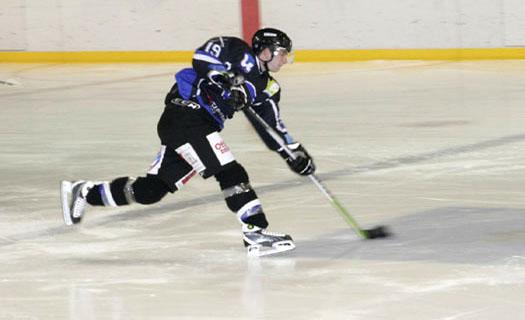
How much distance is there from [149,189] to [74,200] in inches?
19.0

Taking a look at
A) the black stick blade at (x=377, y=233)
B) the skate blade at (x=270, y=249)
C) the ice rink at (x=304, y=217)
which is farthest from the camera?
the black stick blade at (x=377, y=233)

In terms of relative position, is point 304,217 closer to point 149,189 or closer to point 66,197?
point 149,189

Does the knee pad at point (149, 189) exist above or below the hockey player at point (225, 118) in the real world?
below

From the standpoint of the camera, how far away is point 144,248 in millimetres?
5367

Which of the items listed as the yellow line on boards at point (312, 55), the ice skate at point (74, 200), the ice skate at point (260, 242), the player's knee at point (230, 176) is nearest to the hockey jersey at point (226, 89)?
the player's knee at point (230, 176)

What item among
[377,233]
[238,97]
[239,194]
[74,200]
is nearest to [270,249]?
[239,194]

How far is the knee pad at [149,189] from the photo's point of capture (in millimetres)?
5293

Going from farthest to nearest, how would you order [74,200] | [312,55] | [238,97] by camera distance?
[312,55]
[74,200]
[238,97]

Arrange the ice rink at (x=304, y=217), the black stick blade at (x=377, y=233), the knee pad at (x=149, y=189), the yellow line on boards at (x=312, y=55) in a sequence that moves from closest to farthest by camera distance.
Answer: the ice rink at (x=304, y=217) < the knee pad at (x=149, y=189) < the black stick blade at (x=377, y=233) < the yellow line on boards at (x=312, y=55)

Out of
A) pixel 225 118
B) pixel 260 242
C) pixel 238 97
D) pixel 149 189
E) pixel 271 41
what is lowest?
pixel 260 242

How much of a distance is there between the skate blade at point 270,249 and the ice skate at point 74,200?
0.85m

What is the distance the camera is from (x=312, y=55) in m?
12.8

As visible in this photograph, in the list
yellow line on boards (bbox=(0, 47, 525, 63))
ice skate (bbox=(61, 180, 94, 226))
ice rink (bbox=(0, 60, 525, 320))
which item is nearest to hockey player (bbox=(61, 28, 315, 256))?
ice rink (bbox=(0, 60, 525, 320))

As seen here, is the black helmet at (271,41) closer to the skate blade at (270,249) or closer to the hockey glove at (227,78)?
the hockey glove at (227,78)
